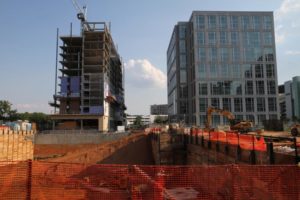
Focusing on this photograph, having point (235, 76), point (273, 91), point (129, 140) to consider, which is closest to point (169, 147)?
point (129, 140)

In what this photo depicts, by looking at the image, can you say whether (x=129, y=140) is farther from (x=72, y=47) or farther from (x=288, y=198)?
(x=72, y=47)

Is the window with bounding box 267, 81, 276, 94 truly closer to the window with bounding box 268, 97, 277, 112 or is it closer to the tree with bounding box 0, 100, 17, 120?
the window with bounding box 268, 97, 277, 112

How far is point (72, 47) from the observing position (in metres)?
82.2

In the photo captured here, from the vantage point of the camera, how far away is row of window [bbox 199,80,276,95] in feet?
243

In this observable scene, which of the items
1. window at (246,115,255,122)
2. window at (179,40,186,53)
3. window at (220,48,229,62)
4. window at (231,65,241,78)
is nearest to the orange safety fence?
window at (246,115,255,122)

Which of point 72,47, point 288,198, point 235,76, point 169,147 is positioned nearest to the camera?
point 288,198

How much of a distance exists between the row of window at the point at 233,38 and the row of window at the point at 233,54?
170 cm

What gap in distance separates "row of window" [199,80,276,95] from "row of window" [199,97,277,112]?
190 centimetres

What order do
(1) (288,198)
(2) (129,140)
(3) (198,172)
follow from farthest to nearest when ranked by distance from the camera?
(2) (129,140), (3) (198,172), (1) (288,198)

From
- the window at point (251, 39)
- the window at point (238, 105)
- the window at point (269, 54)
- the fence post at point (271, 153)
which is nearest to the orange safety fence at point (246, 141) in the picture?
the fence post at point (271, 153)

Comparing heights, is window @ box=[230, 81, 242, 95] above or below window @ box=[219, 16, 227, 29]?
below

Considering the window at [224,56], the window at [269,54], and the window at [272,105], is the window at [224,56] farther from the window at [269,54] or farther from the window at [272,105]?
the window at [272,105]

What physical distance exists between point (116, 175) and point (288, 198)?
4.48 meters

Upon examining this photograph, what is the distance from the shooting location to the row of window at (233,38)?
247 ft
